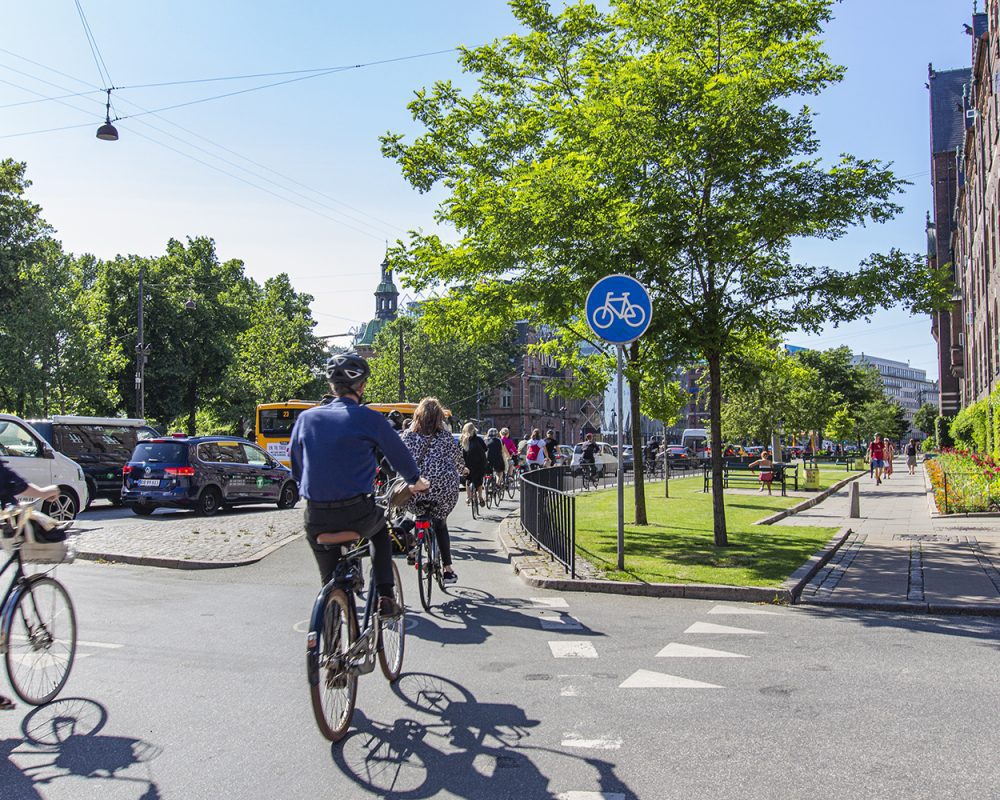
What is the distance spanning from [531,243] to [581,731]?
7.31 metres

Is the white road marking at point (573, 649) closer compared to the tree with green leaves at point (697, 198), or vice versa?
the white road marking at point (573, 649)

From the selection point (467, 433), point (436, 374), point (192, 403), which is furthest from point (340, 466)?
point (436, 374)

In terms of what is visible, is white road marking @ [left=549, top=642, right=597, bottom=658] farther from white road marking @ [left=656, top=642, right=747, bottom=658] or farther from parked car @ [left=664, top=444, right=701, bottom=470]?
parked car @ [left=664, top=444, right=701, bottom=470]

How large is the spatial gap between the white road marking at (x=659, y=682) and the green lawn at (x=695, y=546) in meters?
3.34

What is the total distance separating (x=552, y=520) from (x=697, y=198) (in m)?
4.42

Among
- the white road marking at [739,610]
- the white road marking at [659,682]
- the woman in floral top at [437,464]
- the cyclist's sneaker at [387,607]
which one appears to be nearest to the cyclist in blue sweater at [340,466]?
the cyclist's sneaker at [387,607]

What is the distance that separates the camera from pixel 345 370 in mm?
4887

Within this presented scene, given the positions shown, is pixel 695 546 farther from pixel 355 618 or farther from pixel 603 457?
pixel 603 457

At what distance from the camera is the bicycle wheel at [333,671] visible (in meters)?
4.14

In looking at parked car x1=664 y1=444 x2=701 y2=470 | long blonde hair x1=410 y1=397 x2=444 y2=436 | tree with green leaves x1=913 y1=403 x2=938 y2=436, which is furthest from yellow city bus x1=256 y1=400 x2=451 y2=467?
tree with green leaves x1=913 y1=403 x2=938 y2=436

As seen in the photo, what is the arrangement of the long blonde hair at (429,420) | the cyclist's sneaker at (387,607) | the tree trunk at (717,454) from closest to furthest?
the cyclist's sneaker at (387,607)
the long blonde hair at (429,420)
the tree trunk at (717,454)

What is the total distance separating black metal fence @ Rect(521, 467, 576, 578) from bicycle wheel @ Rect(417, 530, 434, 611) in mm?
1717

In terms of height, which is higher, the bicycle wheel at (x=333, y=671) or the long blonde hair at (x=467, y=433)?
the long blonde hair at (x=467, y=433)

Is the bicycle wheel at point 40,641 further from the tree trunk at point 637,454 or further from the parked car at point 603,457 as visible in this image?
the parked car at point 603,457
